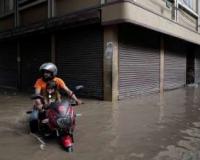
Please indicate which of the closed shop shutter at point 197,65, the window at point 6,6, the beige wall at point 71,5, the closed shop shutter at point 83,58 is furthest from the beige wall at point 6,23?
the closed shop shutter at point 197,65

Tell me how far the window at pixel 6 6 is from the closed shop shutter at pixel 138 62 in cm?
780

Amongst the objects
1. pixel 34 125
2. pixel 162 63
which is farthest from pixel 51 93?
pixel 162 63

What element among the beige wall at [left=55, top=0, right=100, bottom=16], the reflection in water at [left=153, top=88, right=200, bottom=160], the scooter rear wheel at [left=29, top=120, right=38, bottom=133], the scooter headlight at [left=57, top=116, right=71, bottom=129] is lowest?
the reflection in water at [left=153, top=88, right=200, bottom=160]

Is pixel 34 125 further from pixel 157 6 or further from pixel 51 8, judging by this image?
pixel 157 6

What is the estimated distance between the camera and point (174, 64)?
53.9 feet

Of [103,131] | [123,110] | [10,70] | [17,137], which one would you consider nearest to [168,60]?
[123,110]

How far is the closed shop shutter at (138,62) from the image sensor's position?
11.4 metres

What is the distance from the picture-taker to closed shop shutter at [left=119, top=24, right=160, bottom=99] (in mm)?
11359

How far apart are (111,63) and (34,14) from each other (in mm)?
5875

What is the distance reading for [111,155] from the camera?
4.93 m

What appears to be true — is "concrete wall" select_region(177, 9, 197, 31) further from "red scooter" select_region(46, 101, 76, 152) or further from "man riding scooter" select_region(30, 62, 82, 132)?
"red scooter" select_region(46, 101, 76, 152)

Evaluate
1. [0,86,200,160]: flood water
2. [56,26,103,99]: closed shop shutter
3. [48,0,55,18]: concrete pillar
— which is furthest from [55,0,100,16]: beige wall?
[0,86,200,160]: flood water

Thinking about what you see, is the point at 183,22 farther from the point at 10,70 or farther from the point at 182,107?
the point at 10,70

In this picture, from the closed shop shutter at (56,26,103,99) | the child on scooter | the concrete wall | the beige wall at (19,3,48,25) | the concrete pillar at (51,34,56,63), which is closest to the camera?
the child on scooter
